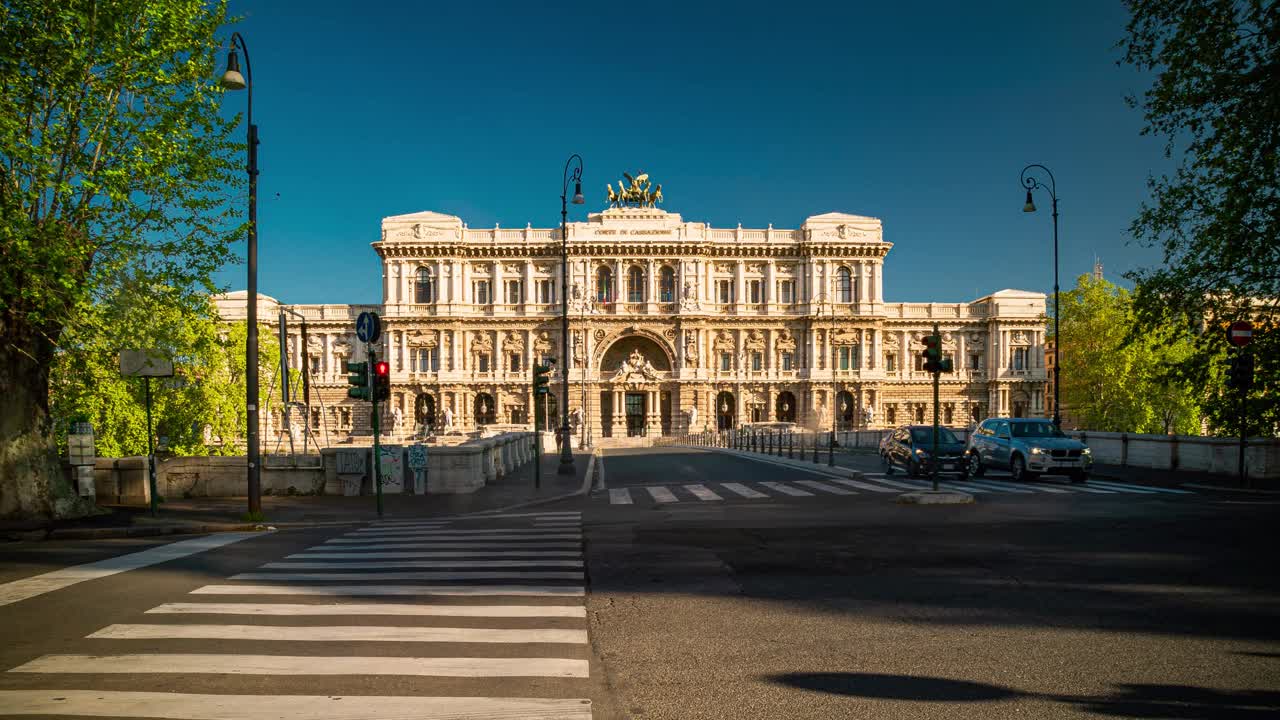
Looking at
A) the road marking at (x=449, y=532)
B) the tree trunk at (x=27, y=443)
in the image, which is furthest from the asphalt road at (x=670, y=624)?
the tree trunk at (x=27, y=443)

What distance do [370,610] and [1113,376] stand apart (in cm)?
6453

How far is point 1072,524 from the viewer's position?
1224 centimetres

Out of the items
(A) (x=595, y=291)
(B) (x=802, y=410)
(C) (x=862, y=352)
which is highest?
(A) (x=595, y=291)

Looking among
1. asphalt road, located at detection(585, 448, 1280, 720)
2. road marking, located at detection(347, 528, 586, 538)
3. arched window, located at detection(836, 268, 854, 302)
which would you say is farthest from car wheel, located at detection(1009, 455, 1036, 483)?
arched window, located at detection(836, 268, 854, 302)

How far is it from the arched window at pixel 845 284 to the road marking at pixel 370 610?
7196 cm

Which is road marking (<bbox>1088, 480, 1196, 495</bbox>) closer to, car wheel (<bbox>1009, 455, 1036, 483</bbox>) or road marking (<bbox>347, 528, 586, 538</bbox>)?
car wheel (<bbox>1009, 455, 1036, 483</bbox>)

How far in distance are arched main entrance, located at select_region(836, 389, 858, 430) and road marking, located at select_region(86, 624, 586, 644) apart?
7061 centimetres

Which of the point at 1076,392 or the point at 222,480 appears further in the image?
the point at 1076,392

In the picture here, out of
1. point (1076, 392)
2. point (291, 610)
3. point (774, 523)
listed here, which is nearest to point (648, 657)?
point (291, 610)

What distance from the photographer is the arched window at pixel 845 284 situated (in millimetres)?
76000

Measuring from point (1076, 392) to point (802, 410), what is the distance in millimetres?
22401

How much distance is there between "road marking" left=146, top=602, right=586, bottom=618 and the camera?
7.16 metres

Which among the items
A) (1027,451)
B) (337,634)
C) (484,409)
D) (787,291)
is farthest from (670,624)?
(787,291)

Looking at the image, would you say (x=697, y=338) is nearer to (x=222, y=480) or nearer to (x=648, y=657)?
(x=222, y=480)
